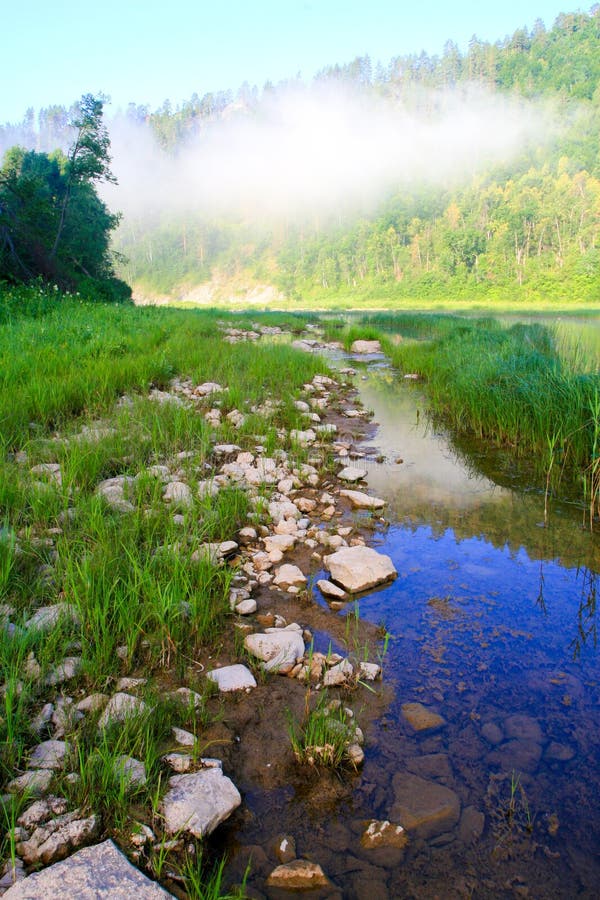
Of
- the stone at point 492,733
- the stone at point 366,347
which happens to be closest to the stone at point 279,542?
the stone at point 492,733

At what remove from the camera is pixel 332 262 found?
98.5m

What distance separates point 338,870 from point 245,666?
1216 mm

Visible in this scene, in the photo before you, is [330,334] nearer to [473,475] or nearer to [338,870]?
[473,475]

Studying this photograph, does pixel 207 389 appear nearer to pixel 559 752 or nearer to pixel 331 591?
pixel 331 591

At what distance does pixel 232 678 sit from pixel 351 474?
3.80 meters

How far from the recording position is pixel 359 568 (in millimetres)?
4223

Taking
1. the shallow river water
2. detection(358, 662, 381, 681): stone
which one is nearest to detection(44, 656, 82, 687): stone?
the shallow river water

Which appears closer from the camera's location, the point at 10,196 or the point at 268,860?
the point at 268,860

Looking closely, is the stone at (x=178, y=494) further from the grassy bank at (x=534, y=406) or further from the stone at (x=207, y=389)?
the stone at (x=207, y=389)

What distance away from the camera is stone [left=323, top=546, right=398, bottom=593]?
4.16m

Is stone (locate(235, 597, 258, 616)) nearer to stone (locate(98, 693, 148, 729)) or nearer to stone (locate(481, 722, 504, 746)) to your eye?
stone (locate(98, 693, 148, 729))

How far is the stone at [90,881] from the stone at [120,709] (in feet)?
2.01

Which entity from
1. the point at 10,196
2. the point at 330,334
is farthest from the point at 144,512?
the point at 10,196

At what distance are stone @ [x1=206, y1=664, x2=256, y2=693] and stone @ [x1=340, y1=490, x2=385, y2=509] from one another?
116 inches
